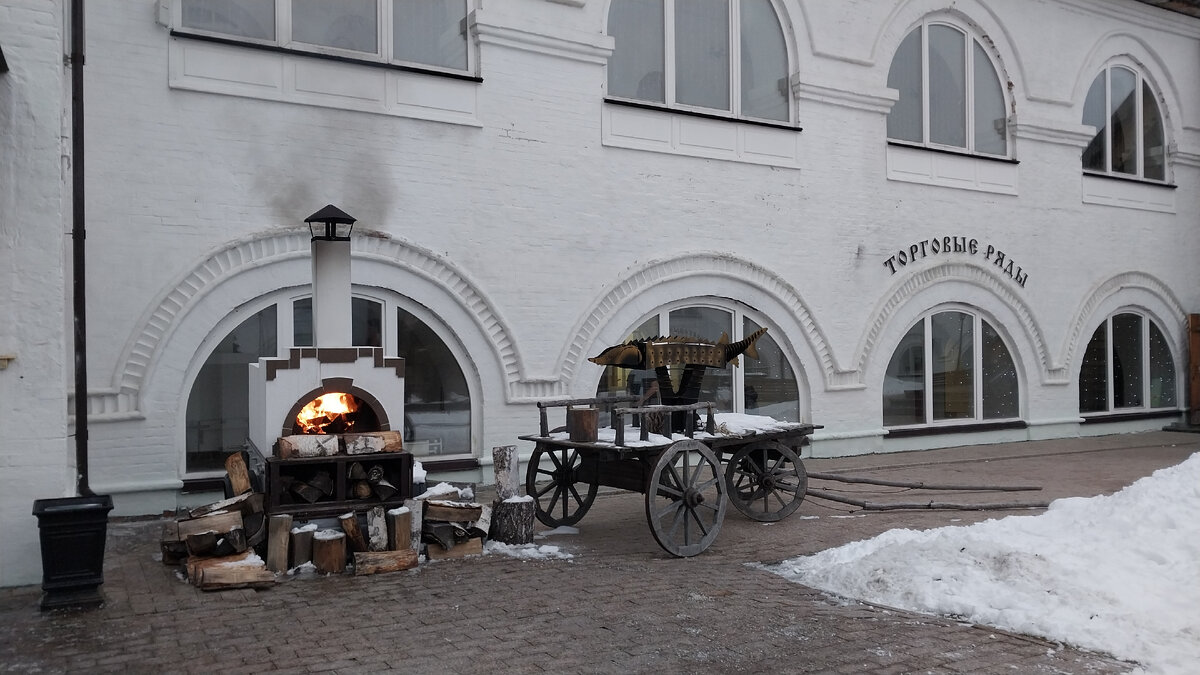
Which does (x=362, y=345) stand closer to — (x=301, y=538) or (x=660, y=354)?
(x=301, y=538)

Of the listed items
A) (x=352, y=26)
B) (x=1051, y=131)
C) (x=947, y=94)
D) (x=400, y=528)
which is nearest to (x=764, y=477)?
(x=400, y=528)

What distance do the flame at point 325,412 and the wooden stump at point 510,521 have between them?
4.50 ft

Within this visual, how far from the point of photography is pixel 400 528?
7000mm

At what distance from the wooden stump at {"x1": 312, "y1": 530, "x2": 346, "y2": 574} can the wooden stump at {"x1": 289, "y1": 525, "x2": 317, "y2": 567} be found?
0.07m

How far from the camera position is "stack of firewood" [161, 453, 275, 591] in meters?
6.35

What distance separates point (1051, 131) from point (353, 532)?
43.9ft

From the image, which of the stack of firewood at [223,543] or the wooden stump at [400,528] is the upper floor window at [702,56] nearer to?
the wooden stump at [400,528]

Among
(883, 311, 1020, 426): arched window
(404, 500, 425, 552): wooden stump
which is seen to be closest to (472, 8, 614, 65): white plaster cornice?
(404, 500, 425, 552): wooden stump

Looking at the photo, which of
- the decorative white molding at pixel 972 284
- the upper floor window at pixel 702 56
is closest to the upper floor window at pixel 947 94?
the decorative white molding at pixel 972 284

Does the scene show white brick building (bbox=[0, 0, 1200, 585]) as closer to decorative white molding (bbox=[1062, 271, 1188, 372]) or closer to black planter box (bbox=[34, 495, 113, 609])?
decorative white molding (bbox=[1062, 271, 1188, 372])

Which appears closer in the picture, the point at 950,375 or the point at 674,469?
the point at 674,469

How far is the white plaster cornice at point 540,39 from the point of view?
34.6 feet

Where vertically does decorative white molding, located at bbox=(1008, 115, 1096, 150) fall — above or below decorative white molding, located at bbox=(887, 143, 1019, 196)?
above

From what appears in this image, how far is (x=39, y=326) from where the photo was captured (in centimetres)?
647
